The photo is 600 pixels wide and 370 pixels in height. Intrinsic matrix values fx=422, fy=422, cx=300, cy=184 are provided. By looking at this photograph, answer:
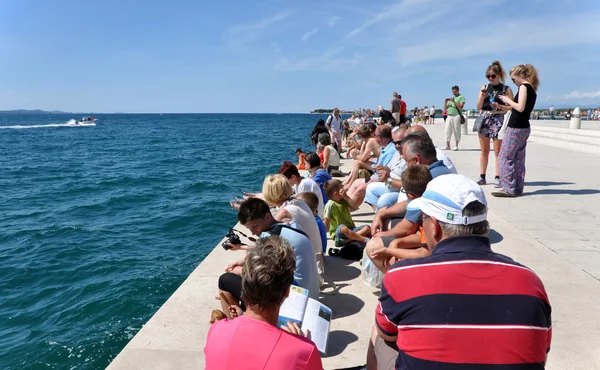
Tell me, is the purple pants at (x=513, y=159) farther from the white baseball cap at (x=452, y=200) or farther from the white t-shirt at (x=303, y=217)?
the white baseball cap at (x=452, y=200)

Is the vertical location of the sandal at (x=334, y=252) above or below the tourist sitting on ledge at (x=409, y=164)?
below

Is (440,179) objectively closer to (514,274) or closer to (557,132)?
(514,274)

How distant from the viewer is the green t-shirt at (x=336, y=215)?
5645 millimetres

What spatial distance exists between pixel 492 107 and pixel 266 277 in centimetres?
658

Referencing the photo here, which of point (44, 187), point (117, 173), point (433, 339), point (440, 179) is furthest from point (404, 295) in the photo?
point (117, 173)

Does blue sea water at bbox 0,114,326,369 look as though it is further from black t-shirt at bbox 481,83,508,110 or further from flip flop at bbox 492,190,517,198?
black t-shirt at bbox 481,83,508,110

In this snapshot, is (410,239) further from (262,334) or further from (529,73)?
(529,73)

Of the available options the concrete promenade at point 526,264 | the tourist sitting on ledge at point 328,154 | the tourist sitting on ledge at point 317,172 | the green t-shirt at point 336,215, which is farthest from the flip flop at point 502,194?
the tourist sitting on ledge at point 328,154

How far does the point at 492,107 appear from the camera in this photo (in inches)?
285

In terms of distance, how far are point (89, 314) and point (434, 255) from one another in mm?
6060

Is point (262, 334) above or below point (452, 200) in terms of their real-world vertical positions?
below

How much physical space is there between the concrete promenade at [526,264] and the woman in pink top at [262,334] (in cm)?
132

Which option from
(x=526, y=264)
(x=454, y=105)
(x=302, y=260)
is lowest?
(x=526, y=264)

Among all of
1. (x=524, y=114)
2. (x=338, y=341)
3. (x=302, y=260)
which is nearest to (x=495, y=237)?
(x=524, y=114)
